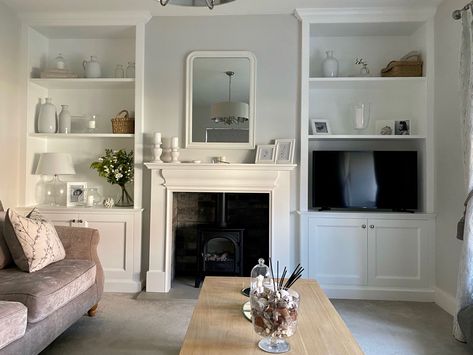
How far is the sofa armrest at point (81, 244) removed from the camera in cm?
269

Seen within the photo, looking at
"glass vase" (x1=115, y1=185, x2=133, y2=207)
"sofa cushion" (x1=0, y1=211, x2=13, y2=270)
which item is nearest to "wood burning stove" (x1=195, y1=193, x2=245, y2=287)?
"glass vase" (x1=115, y1=185, x2=133, y2=207)

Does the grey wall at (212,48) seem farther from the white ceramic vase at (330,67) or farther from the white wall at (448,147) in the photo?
the white wall at (448,147)

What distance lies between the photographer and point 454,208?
3.00 metres

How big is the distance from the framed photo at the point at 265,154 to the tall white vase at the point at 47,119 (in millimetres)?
2118

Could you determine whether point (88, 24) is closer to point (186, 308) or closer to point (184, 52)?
point (184, 52)

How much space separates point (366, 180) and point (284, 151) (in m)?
0.82

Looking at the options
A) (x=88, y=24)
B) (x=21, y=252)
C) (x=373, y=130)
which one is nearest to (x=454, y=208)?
(x=373, y=130)

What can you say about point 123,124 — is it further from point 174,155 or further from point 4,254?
point 4,254

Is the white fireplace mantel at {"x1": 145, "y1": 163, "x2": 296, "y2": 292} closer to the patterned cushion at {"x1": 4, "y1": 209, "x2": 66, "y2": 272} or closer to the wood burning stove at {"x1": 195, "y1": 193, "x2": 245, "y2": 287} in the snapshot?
the wood burning stove at {"x1": 195, "y1": 193, "x2": 245, "y2": 287}

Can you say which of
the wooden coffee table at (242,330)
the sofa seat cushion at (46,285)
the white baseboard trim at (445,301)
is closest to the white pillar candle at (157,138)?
the sofa seat cushion at (46,285)

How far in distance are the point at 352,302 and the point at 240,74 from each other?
239 cm

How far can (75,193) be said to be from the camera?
3670mm

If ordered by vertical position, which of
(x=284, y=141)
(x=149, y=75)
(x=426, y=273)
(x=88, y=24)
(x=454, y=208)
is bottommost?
(x=426, y=273)

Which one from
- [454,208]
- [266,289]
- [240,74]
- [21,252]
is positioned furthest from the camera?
[240,74]
